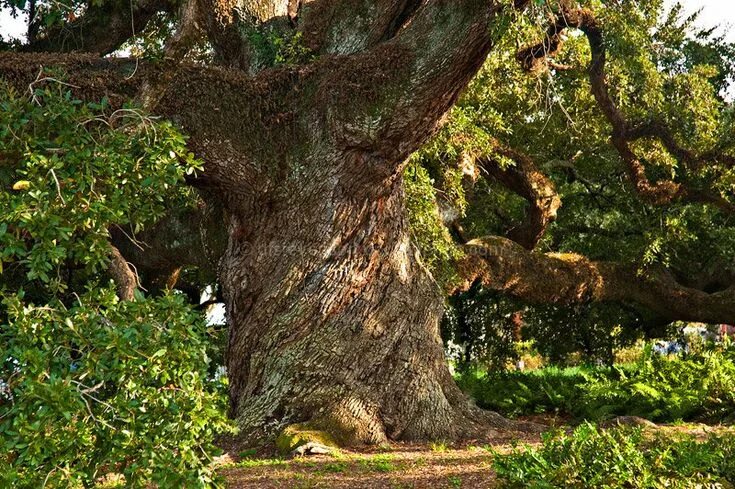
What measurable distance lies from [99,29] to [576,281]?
8870 mm

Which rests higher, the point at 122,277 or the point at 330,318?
the point at 122,277

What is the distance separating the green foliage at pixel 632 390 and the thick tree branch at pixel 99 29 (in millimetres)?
8905

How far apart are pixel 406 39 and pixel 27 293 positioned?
297 inches

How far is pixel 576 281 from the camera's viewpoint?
16.0m

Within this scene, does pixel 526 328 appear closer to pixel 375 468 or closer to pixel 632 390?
pixel 632 390

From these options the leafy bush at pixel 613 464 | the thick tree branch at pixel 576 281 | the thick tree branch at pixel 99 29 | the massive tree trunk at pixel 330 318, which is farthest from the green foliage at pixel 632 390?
the thick tree branch at pixel 99 29

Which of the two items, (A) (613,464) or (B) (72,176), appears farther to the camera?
(A) (613,464)

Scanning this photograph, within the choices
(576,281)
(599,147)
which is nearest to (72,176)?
(576,281)

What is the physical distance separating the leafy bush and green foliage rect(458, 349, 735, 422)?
23.3 ft

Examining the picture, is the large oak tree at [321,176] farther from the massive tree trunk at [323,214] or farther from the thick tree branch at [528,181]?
the thick tree branch at [528,181]

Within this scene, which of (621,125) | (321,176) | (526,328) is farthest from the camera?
(526,328)

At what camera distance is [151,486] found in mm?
8039

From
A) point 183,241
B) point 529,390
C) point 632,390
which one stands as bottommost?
point 632,390

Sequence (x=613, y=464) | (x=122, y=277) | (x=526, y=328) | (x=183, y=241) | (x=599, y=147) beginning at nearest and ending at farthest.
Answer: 1. (x=613, y=464)
2. (x=122, y=277)
3. (x=183, y=241)
4. (x=599, y=147)
5. (x=526, y=328)
